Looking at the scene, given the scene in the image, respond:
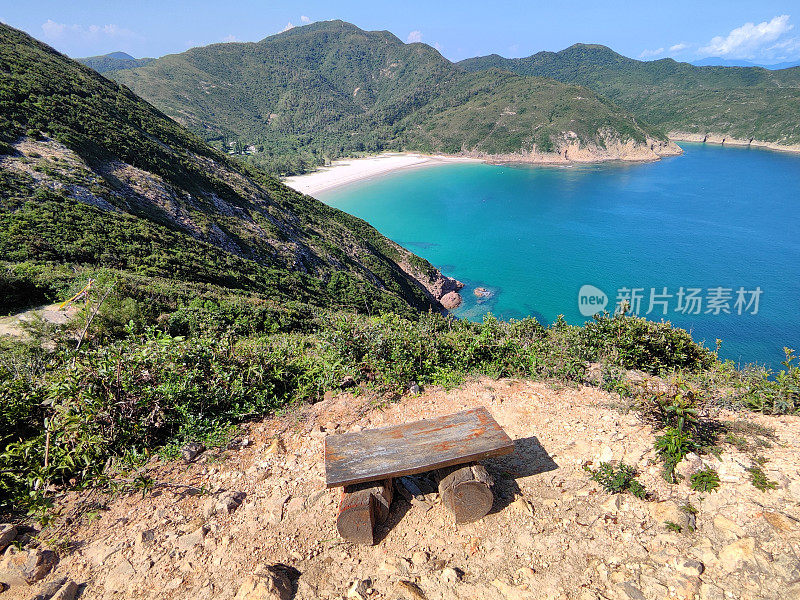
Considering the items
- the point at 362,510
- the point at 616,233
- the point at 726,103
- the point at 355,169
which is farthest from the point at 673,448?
the point at 726,103

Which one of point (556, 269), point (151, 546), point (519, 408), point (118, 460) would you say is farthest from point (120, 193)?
point (556, 269)

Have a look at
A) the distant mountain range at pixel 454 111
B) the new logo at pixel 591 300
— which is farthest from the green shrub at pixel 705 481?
the distant mountain range at pixel 454 111

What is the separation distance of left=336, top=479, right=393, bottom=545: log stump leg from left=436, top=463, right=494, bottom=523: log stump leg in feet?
2.48

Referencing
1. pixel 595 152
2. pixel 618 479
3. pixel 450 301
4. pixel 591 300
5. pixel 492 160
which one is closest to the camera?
pixel 618 479


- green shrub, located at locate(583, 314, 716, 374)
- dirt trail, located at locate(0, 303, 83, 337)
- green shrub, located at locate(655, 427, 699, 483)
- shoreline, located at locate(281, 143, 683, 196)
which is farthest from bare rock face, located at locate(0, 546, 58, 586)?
shoreline, located at locate(281, 143, 683, 196)

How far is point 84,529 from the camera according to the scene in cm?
422

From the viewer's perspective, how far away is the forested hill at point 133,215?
14.3 metres

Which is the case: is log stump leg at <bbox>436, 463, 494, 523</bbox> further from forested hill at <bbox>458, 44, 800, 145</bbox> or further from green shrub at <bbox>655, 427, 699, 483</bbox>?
forested hill at <bbox>458, 44, 800, 145</bbox>

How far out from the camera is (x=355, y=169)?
112812 mm

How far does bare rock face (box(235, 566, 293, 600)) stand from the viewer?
3.64m

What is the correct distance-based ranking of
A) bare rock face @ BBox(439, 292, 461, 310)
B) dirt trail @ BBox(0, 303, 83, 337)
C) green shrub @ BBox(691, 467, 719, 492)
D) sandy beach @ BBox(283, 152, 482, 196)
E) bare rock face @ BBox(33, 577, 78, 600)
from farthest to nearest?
sandy beach @ BBox(283, 152, 482, 196), bare rock face @ BBox(439, 292, 461, 310), dirt trail @ BBox(0, 303, 83, 337), green shrub @ BBox(691, 467, 719, 492), bare rock face @ BBox(33, 577, 78, 600)

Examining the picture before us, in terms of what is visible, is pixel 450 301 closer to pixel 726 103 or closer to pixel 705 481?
pixel 705 481

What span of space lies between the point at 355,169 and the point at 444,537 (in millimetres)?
117416

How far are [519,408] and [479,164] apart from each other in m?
123
